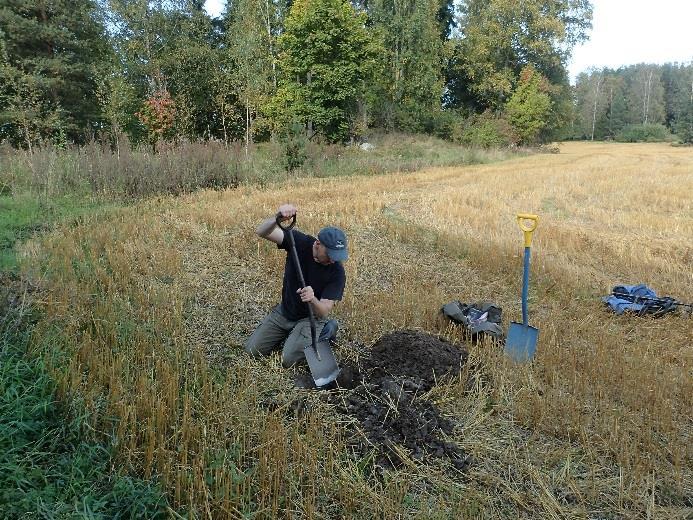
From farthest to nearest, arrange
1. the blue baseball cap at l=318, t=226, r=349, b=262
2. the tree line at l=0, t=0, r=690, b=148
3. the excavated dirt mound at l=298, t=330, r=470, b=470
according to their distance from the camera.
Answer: the tree line at l=0, t=0, r=690, b=148 < the blue baseball cap at l=318, t=226, r=349, b=262 < the excavated dirt mound at l=298, t=330, r=470, b=470

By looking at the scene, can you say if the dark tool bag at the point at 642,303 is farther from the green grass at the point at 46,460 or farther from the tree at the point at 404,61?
the tree at the point at 404,61

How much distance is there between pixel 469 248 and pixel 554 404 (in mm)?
4564

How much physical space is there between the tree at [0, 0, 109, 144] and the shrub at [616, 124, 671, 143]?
200 feet

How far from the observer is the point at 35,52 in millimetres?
20984

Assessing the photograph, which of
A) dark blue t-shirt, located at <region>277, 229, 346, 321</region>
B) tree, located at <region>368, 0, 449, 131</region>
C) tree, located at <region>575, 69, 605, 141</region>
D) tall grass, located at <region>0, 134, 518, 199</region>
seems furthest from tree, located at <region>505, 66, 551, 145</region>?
dark blue t-shirt, located at <region>277, 229, 346, 321</region>

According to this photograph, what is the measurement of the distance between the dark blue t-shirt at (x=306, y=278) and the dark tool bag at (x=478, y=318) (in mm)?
1494

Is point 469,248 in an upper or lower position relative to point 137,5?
lower

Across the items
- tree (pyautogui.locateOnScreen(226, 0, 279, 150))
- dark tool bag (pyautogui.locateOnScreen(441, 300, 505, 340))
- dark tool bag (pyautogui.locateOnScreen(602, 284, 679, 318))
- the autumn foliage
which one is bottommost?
dark tool bag (pyautogui.locateOnScreen(602, 284, 679, 318))

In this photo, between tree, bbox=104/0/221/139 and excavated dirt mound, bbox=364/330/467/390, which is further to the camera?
tree, bbox=104/0/221/139

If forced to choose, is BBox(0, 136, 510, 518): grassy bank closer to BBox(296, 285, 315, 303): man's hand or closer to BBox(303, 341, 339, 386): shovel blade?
BBox(303, 341, 339, 386): shovel blade

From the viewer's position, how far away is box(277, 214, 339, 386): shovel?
4.14m

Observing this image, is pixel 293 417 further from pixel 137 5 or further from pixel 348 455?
pixel 137 5

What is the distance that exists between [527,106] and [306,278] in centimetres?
3739

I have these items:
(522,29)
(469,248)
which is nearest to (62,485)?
(469,248)
